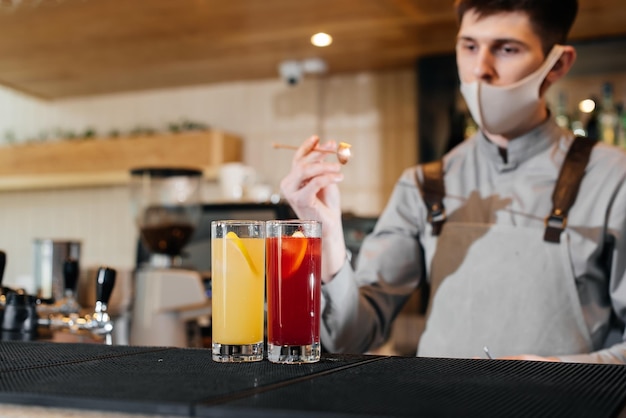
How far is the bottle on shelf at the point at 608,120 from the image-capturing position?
302 cm

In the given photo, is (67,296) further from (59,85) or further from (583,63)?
(59,85)

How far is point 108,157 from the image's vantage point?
424 cm

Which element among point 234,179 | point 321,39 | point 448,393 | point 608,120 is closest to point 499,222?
point 448,393

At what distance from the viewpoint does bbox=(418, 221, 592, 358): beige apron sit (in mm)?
1469

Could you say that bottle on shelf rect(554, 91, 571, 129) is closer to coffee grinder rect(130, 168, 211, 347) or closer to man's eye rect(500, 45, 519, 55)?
coffee grinder rect(130, 168, 211, 347)

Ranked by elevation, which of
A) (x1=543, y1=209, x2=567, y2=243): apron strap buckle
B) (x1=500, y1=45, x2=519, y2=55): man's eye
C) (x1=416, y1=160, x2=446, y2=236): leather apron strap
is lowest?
(x1=543, y1=209, x2=567, y2=243): apron strap buckle

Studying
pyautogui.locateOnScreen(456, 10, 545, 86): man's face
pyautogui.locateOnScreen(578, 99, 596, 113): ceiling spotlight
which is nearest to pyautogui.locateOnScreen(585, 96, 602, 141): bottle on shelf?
pyautogui.locateOnScreen(578, 99, 596, 113): ceiling spotlight

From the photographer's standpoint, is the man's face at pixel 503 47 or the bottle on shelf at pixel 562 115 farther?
the bottle on shelf at pixel 562 115

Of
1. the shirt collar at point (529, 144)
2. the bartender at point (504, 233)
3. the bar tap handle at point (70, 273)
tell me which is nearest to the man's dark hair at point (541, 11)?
the bartender at point (504, 233)

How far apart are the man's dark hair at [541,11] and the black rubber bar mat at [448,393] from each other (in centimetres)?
87

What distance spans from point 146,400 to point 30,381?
0.18 meters

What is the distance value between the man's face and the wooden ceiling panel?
137 centimetres

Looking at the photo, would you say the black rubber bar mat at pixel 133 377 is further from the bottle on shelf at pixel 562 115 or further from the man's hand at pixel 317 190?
the bottle on shelf at pixel 562 115

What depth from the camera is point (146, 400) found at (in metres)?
0.64
